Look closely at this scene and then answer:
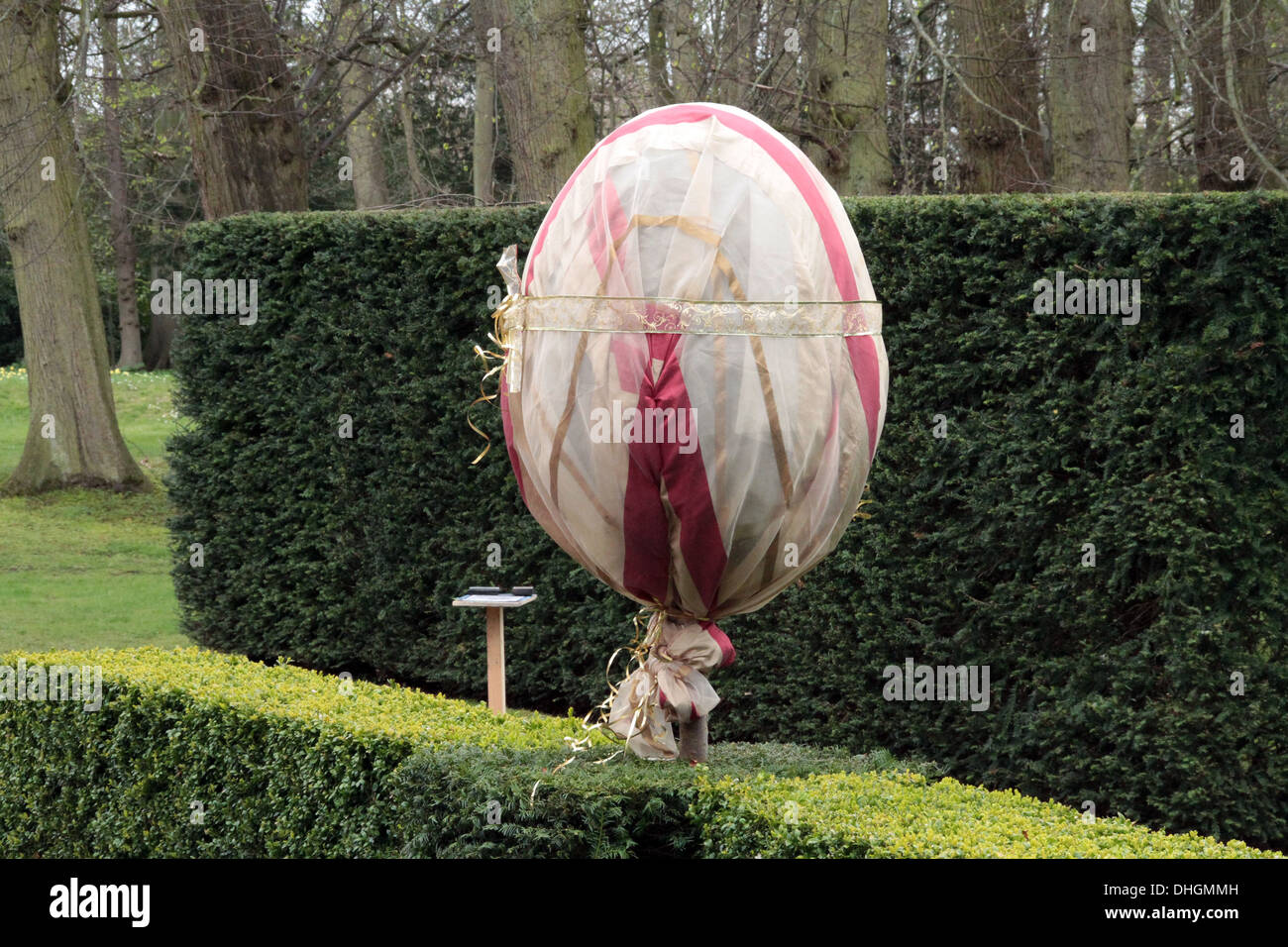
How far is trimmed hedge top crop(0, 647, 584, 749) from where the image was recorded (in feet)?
17.0

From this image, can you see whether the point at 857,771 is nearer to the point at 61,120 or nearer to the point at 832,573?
the point at 832,573

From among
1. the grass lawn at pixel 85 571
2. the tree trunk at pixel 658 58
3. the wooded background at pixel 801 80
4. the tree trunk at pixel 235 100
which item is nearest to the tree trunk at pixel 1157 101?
the wooded background at pixel 801 80

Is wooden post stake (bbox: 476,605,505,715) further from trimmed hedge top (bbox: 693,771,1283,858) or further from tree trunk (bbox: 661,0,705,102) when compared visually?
tree trunk (bbox: 661,0,705,102)

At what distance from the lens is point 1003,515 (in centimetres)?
683

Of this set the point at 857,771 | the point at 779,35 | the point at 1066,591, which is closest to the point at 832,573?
the point at 1066,591

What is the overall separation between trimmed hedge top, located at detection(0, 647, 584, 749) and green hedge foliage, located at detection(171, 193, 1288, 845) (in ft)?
Answer: 7.15

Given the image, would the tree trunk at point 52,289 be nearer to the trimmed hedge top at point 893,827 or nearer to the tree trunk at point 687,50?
the tree trunk at point 687,50

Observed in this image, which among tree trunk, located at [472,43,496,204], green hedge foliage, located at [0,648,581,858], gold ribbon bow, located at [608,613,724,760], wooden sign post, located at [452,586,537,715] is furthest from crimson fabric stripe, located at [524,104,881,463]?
tree trunk, located at [472,43,496,204]

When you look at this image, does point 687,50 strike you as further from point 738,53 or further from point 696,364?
point 696,364

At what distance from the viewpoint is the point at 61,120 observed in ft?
48.3

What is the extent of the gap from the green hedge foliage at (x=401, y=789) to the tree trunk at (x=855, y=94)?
699 centimetres

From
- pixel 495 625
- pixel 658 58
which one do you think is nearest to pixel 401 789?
pixel 495 625
